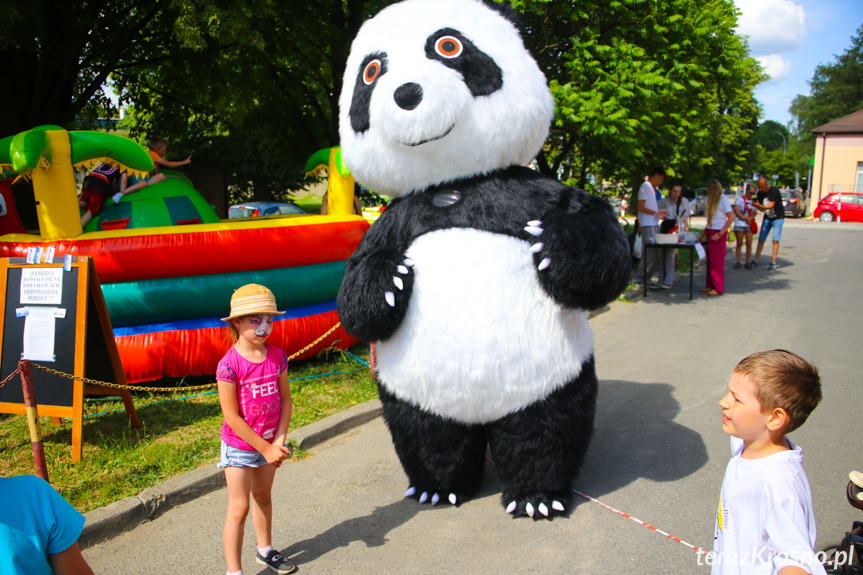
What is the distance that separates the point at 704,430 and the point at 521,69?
2.95 m

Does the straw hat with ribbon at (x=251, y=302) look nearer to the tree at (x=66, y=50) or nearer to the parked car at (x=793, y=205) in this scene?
the tree at (x=66, y=50)

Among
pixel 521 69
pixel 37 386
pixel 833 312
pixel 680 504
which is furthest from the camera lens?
pixel 833 312

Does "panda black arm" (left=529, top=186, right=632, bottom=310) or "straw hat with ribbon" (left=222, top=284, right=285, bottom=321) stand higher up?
"panda black arm" (left=529, top=186, right=632, bottom=310)

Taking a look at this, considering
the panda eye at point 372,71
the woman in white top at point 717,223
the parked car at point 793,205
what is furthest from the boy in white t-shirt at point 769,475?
the parked car at point 793,205

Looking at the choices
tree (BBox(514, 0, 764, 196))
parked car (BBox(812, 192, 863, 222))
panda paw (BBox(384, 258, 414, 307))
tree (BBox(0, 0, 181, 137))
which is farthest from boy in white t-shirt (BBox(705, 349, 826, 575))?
parked car (BBox(812, 192, 863, 222))

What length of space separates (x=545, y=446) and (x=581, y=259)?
988mm

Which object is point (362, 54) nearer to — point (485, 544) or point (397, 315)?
point (397, 315)

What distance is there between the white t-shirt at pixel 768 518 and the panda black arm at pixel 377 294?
1.66m

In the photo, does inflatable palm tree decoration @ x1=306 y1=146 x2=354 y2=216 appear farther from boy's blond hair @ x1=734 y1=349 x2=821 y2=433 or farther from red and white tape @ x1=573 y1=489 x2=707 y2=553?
boy's blond hair @ x1=734 y1=349 x2=821 y2=433

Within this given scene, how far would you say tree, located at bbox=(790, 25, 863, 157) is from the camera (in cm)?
5116

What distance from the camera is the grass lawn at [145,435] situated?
3.80m

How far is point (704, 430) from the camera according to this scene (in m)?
4.62

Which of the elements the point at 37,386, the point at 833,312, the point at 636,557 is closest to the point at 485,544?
the point at 636,557

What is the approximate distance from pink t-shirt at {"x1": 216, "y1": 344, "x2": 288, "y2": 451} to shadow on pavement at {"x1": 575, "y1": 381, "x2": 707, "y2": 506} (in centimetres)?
186
